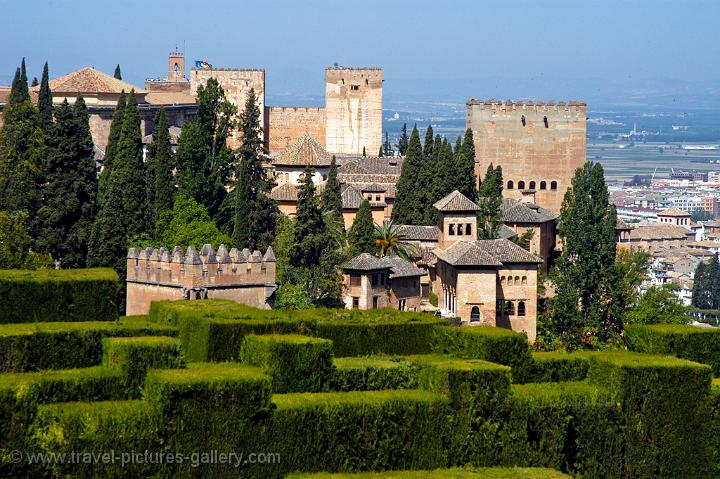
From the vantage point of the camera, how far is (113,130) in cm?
6531

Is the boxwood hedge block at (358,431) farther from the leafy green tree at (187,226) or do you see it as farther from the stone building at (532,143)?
the stone building at (532,143)

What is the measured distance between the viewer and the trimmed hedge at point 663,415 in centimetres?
3262

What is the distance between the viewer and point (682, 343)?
3616 centimetres

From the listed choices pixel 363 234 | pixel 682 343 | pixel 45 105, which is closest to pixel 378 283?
pixel 363 234

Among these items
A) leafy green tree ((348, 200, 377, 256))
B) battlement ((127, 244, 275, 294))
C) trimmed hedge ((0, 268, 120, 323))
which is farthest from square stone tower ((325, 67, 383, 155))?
trimmed hedge ((0, 268, 120, 323))

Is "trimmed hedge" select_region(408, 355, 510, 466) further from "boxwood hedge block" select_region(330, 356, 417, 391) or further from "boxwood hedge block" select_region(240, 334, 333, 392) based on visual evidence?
"boxwood hedge block" select_region(240, 334, 333, 392)

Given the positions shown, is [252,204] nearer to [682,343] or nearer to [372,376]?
[682,343]

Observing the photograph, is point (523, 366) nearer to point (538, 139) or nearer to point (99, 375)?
point (99, 375)

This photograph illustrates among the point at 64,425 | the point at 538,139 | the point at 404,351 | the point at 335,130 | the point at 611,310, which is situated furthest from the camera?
the point at 335,130

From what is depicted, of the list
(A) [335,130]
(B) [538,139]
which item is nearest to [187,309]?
(B) [538,139]

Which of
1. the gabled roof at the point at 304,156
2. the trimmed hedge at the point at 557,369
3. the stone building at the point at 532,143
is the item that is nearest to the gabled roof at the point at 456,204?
the gabled roof at the point at 304,156

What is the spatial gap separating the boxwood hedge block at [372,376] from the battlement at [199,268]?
41.6 ft

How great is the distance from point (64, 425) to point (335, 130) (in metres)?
70.1

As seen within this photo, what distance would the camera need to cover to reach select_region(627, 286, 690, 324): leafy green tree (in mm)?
61812
